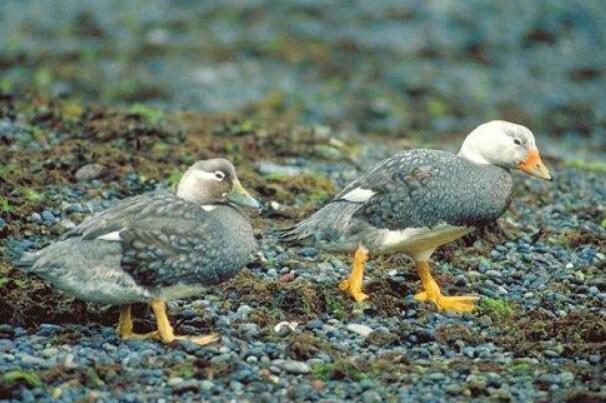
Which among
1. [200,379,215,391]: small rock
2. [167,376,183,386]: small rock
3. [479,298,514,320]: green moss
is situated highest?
[167,376,183,386]: small rock

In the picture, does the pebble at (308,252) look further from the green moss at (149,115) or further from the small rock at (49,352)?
the green moss at (149,115)

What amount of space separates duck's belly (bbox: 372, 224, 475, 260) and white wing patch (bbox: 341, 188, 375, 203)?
291 mm

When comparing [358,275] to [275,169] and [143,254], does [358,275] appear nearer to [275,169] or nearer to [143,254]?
[143,254]

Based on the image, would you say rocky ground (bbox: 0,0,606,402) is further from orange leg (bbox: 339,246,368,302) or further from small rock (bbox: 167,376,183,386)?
orange leg (bbox: 339,246,368,302)

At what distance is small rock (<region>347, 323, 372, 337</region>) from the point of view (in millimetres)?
8602

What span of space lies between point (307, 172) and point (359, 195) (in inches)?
147

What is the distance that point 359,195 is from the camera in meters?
9.34

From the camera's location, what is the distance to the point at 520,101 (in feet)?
71.3

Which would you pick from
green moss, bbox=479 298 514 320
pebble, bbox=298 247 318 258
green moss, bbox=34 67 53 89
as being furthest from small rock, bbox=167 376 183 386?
green moss, bbox=34 67 53 89

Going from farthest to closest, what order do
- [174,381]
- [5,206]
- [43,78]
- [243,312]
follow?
[43,78] < [5,206] < [243,312] < [174,381]

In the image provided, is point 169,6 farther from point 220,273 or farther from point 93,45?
point 220,273

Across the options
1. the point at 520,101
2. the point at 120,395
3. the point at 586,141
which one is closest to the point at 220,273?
the point at 120,395

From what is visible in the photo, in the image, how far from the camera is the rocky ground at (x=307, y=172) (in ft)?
25.4

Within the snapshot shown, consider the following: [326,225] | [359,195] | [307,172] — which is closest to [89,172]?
[307,172]
